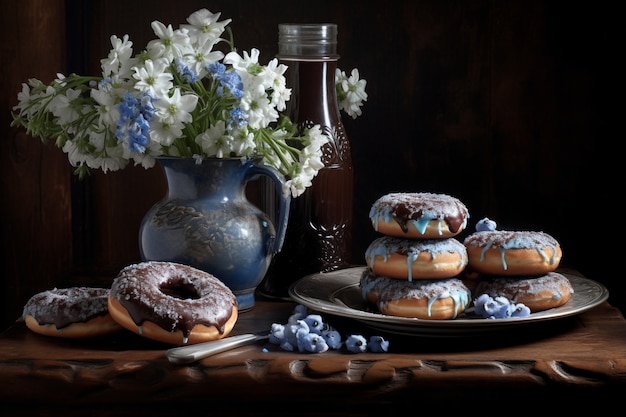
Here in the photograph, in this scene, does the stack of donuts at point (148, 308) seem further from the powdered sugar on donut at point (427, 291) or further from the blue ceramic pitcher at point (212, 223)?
the powdered sugar on donut at point (427, 291)

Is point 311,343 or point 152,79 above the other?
point 152,79

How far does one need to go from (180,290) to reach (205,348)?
0.50ft

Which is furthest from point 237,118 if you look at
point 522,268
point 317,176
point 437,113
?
point 437,113

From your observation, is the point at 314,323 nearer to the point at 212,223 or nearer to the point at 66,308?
the point at 212,223

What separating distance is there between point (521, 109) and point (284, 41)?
59 centimetres

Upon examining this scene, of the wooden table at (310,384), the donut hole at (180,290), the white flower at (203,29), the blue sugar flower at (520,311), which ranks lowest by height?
the wooden table at (310,384)

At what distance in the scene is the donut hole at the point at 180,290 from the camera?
4.22 feet

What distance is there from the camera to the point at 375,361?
3.86 ft

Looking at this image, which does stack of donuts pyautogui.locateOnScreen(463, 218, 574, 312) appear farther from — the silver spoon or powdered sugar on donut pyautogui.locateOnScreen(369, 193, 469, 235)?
the silver spoon

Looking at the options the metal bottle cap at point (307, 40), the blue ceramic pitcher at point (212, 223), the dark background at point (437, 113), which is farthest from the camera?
the dark background at point (437, 113)

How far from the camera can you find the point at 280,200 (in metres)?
1.44

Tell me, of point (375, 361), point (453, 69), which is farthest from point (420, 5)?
point (375, 361)

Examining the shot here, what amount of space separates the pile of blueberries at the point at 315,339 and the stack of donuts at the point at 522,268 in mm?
180

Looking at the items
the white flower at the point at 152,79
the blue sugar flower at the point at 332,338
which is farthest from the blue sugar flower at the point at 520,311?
the white flower at the point at 152,79
